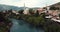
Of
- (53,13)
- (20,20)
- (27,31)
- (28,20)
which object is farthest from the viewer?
(20,20)

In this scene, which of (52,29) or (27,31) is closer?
(52,29)

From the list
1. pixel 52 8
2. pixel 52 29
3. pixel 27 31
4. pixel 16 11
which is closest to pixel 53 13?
pixel 52 8

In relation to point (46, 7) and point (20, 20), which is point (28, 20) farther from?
point (46, 7)

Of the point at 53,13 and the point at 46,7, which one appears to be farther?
the point at 46,7

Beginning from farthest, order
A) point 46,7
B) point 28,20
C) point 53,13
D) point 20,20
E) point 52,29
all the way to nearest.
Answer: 1. point 46,7
2. point 20,20
3. point 53,13
4. point 28,20
5. point 52,29

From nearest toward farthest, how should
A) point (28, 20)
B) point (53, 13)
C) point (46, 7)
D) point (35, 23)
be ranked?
1. point (35, 23)
2. point (28, 20)
3. point (53, 13)
4. point (46, 7)

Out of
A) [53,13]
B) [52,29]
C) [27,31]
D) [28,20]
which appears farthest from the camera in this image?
[53,13]

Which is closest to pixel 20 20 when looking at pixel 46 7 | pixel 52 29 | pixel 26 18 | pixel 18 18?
pixel 18 18

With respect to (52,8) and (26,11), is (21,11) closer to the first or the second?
(26,11)
